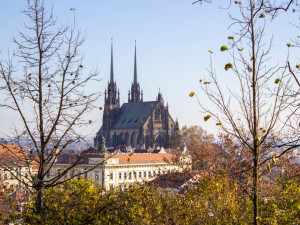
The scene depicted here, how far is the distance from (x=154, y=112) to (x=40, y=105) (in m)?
100

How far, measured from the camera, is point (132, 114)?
114 m

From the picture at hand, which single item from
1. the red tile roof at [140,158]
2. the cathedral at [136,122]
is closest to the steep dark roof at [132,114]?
the cathedral at [136,122]

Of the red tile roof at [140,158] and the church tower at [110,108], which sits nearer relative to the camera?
the red tile roof at [140,158]

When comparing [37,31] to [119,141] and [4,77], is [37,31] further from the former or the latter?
[119,141]

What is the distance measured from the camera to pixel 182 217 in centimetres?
1539

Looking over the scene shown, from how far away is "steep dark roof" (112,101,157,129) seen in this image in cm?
11075

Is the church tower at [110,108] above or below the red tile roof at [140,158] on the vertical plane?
above

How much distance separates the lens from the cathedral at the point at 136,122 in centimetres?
10656

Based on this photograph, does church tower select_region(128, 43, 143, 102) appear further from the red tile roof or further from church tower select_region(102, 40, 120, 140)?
the red tile roof

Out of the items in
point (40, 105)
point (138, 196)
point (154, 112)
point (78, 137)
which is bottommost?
point (138, 196)

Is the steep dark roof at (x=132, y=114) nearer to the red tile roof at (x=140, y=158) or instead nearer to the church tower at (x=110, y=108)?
the church tower at (x=110, y=108)

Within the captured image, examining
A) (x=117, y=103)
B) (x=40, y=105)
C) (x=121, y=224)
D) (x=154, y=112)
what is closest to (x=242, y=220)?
(x=121, y=224)

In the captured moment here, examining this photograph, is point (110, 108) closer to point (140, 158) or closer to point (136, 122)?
point (136, 122)

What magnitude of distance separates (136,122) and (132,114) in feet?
13.2
